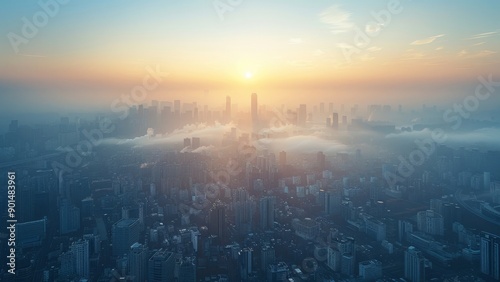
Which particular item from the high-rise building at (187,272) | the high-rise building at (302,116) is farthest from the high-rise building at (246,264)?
the high-rise building at (302,116)

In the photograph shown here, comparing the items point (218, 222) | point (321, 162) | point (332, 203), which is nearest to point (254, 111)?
point (321, 162)

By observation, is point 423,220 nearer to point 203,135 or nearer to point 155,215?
point 155,215

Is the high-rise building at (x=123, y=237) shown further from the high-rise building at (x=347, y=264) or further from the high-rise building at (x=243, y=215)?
the high-rise building at (x=347, y=264)

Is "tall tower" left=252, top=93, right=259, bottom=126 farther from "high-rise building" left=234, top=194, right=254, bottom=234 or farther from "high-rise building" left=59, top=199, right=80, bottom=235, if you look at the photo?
"high-rise building" left=59, top=199, right=80, bottom=235

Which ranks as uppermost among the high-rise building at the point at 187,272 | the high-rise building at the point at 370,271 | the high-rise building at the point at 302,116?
the high-rise building at the point at 302,116

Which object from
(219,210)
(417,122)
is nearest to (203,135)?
(219,210)

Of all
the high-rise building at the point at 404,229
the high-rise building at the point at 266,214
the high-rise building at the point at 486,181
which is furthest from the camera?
the high-rise building at the point at 486,181

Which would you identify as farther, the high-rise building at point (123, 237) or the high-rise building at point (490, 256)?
the high-rise building at point (123, 237)
